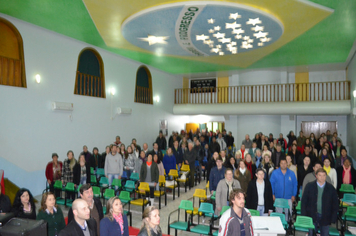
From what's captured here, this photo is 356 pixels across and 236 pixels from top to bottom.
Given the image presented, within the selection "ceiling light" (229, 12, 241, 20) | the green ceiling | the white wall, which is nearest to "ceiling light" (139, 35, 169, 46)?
the green ceiling

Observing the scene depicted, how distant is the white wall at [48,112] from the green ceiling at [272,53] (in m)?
0.63

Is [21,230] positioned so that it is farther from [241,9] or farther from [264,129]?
[264,129]

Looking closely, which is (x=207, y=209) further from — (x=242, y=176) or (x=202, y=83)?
(x=202, y=83)

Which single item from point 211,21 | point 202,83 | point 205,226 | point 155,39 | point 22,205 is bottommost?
point 205,226

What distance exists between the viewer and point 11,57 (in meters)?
7.46

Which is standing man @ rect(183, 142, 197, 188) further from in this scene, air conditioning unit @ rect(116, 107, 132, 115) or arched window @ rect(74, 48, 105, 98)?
arched window @ rect(74, 48, 105, 98)

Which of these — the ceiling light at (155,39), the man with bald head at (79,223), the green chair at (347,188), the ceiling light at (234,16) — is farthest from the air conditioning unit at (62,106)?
the green chair at (347,188)

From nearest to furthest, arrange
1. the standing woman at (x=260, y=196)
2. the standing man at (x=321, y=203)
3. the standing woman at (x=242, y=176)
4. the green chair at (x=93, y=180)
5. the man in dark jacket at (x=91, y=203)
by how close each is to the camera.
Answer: the man in dark jacket at (x=91, y=203)
the standing man at (x=321, y=203)
the standing woman at (x=260, y=196)
the standing woman at (x=242, y=176)
the green chair at (x=93, y=180)

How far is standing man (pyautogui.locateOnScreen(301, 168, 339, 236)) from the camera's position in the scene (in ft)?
13.6

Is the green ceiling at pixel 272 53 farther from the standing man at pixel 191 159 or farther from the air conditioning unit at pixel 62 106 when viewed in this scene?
the standing man at pixel 191 159

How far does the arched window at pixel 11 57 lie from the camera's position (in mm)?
7242

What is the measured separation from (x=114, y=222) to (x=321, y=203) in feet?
11.2

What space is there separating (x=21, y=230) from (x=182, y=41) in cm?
746

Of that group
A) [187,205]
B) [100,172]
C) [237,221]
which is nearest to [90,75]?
[100,172]
